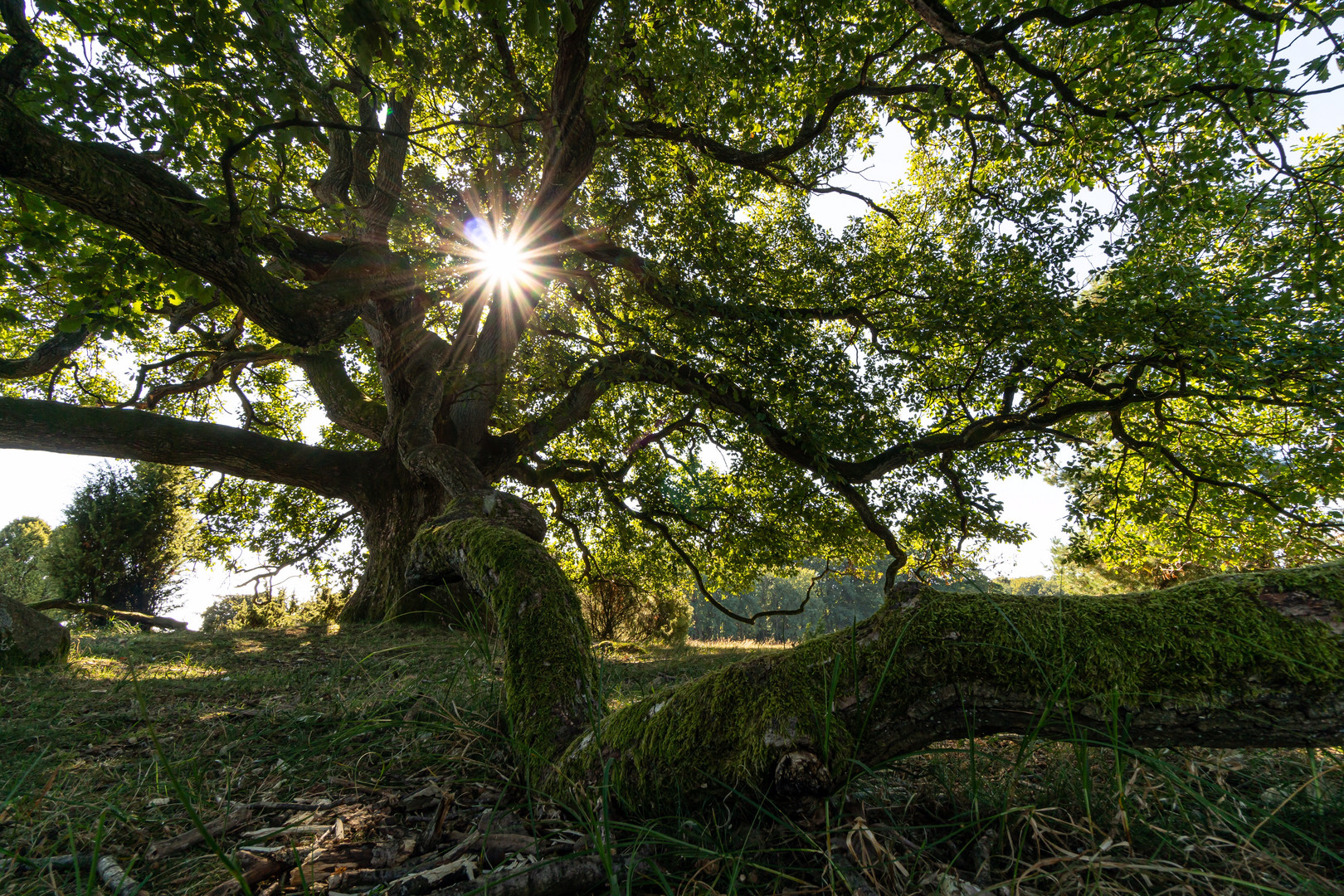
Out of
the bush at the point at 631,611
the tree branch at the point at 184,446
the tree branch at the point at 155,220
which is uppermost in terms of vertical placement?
the tree branch at the point at 155,220

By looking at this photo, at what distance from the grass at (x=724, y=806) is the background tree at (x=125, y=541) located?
1632cm

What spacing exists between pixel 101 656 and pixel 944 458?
10.6 metres

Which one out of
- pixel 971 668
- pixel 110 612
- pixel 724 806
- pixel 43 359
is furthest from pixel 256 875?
pixel 110 612

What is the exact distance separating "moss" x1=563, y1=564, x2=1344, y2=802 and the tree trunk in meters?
8.23

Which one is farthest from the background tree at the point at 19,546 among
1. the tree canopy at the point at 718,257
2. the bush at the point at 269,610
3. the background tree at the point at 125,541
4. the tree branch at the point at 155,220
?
the tree branch at the point at 155,220

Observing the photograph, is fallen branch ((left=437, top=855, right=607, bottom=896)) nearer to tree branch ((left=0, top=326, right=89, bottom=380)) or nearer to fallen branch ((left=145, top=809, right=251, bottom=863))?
fallen branch ((left=145, top=809, right=251, bottom=863))

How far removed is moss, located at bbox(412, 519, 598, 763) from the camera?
2.19 meters

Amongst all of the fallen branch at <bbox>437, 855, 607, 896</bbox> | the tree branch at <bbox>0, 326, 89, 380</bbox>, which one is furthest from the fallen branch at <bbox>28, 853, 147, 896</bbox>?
the tree branch at <bbox>0, 326, 89, 380</bbox>

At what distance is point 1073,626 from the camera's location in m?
1.50

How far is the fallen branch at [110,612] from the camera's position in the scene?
781 centimetres

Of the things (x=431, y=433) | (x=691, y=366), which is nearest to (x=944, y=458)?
(x=691, y=366)

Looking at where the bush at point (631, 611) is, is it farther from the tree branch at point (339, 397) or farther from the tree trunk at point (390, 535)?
the tree branch at point (339, 397)

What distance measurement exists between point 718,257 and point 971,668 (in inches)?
270

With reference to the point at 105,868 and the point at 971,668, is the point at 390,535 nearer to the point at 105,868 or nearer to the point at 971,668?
the point at 105,868
